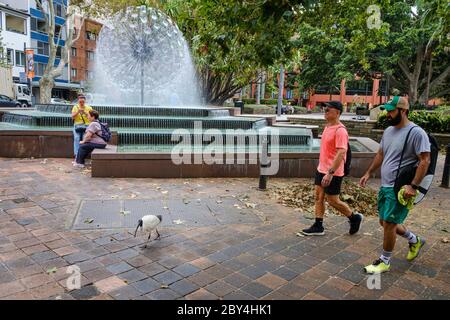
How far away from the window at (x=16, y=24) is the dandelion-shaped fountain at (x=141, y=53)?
31.0m

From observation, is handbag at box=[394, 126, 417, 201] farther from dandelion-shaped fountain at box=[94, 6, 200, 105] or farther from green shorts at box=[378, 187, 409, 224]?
dandelion-shaped fountain at box=[94, 6, 200, 105]

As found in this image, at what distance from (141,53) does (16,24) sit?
34348 mm

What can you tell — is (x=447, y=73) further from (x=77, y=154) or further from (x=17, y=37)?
(x=17, y=37)

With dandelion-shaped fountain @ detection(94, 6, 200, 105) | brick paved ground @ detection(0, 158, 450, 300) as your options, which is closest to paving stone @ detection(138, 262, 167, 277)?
brick paved ground @ detection(0, 158, 450, 300)

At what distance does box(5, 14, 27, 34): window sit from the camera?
41938 millimetres

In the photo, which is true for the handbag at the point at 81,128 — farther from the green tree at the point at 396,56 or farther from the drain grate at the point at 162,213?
the green tree at the point at 396,56

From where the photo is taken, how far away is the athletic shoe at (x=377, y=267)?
3.93m

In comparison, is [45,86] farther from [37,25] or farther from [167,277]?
[167,277]

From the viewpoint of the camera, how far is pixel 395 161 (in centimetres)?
388

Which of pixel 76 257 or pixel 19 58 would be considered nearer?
pixel 76 257

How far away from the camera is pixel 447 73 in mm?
29375

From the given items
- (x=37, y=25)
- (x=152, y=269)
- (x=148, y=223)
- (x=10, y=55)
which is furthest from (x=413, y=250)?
(x=37, y=25)
